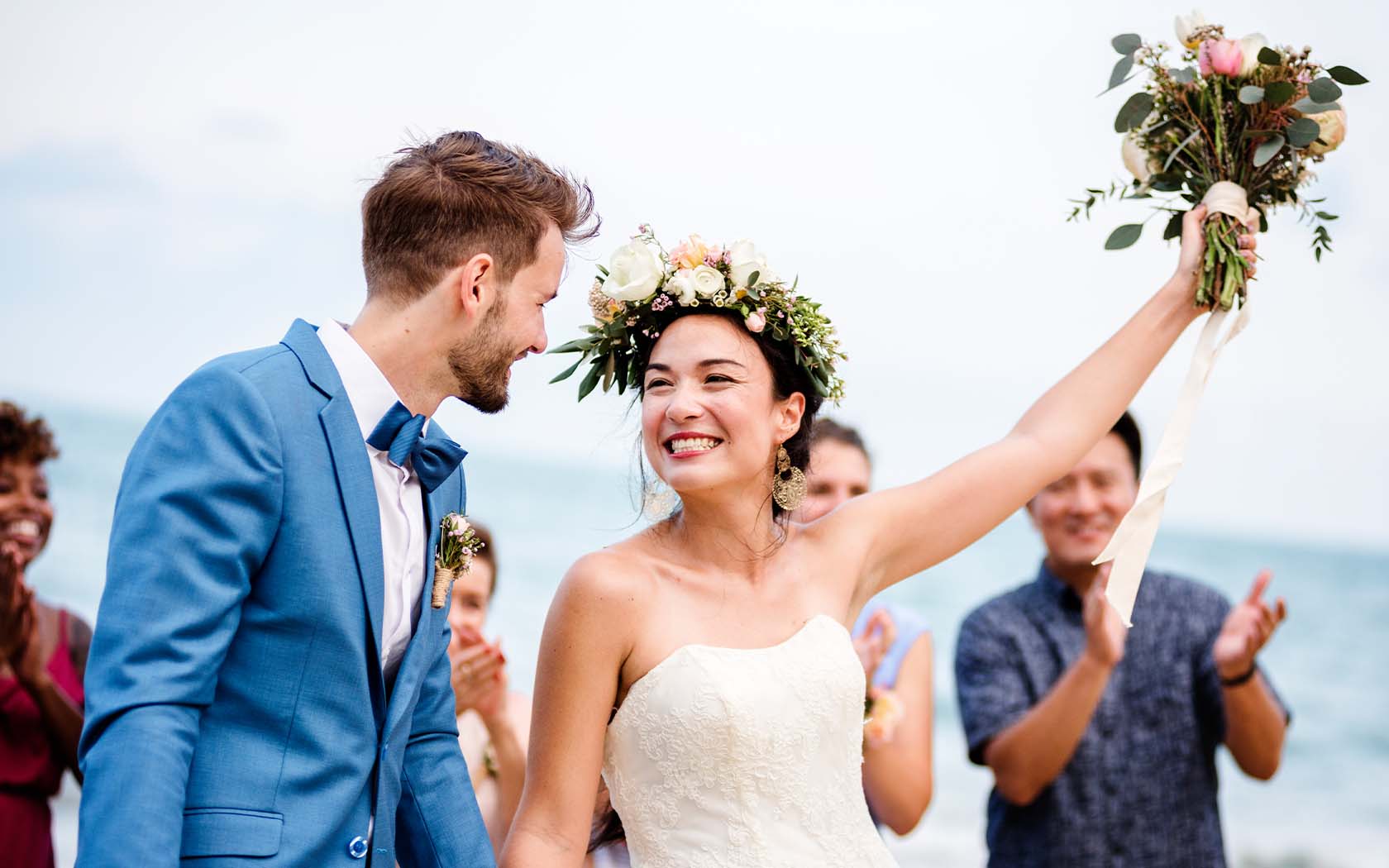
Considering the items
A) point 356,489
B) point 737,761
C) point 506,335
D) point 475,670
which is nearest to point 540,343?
point 506,335

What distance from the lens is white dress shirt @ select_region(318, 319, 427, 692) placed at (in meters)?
2.60

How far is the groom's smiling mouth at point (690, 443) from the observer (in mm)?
3066

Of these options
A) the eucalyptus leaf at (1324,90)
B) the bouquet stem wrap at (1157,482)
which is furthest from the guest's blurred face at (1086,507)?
the eucalyptus leaf at (1324,90)

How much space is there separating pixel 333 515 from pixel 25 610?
2.52 meters

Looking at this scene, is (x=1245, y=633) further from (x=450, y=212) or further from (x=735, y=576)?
(x=450, y=212)

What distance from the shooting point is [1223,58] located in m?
3.29

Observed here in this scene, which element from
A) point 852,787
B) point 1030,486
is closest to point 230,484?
point 852,787

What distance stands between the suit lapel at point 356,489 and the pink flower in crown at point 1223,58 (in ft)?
7.27

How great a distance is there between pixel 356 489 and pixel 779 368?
1.15 metres

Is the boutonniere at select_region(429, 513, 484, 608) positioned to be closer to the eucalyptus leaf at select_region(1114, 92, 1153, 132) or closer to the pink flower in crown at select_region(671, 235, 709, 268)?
the pink flower in crown at select_region(671, 235, 709, 268)

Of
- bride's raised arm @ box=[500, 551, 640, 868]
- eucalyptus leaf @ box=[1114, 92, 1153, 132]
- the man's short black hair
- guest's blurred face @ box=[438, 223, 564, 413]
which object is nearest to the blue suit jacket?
guest's blurred face @ box=[438, 223, 564, 413]

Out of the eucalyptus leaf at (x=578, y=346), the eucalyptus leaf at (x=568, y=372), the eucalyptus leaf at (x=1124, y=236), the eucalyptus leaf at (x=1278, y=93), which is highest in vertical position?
the eucalyptus leaf at (x=1278, y=93)

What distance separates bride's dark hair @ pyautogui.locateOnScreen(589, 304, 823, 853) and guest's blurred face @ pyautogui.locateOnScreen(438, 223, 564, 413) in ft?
1.43

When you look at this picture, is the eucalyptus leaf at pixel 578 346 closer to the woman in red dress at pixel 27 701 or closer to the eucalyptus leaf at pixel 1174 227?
the eucalyptus leaf at pixel 1174 227
